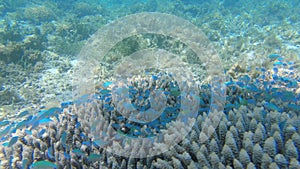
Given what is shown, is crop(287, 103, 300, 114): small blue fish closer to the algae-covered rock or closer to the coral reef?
the coral reef

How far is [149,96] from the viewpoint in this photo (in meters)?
4.89

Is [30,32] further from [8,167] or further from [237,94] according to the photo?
[237,94]

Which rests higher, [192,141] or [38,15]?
[38,15]

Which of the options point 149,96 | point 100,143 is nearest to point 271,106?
point 149,96

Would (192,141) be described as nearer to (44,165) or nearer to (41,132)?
(44,165)

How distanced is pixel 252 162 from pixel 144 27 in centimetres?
1104

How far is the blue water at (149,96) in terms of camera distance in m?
2.93

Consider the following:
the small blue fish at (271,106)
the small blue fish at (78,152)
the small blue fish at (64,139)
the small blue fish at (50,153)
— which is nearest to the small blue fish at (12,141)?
the small blue fish at (50,153)

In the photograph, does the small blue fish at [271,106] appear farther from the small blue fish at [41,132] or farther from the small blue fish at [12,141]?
the small blue fish at [12,141]

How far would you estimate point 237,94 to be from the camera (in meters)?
4.74

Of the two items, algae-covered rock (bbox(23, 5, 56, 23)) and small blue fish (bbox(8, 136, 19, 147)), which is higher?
algae-covered rock (bbox(23, 5, 56, 23))

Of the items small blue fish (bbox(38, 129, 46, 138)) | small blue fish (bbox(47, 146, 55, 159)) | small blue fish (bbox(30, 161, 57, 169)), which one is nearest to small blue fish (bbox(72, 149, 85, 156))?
small blue fish (bbox(30, 161, 57, 169))

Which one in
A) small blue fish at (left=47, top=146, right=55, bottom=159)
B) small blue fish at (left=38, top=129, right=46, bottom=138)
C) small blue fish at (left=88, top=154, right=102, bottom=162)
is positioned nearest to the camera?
small blue fish at (left=88, top=154, right=102, bottom=162)

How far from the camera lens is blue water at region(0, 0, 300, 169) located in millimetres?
2926
